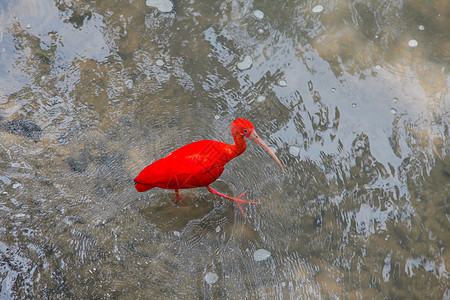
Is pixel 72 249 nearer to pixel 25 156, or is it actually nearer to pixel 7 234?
pixel 7 234

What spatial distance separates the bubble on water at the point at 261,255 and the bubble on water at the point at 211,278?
0.97 ft

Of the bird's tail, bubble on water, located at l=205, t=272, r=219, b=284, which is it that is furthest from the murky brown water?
the bird's tail

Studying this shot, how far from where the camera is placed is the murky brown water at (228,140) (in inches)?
110

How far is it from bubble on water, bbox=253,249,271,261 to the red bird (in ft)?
1.92

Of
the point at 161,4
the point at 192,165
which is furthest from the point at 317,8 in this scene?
the point at 192,165

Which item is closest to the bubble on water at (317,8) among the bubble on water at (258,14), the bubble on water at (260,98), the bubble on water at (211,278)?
the bubble on water at (258,14)

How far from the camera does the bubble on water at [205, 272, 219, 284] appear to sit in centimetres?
275

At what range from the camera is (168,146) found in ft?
10.9

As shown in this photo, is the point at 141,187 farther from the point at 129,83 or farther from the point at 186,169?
the point at 129,83

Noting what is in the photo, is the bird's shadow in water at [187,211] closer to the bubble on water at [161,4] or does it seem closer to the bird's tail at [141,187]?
the bird's tail at [141,187]

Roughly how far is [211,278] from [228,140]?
3.71ft

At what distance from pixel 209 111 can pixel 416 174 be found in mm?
1707

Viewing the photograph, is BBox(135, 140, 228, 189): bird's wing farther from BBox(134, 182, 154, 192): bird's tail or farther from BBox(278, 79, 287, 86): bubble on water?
BBox(278, 79, 287, 86): bubble on water

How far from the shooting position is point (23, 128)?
11.0 ft
